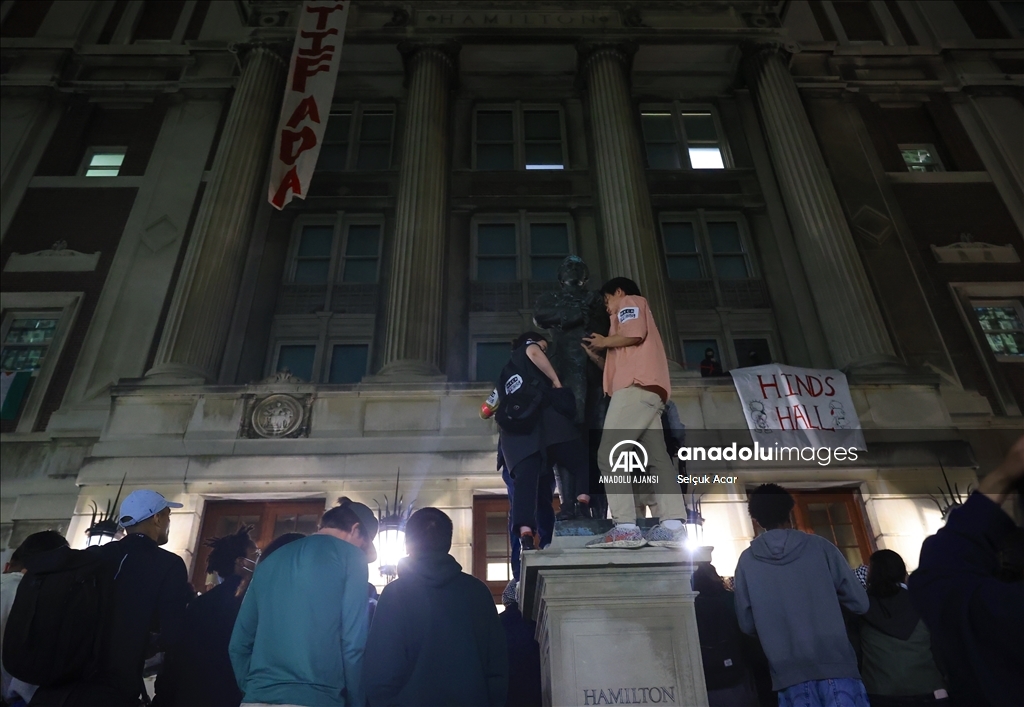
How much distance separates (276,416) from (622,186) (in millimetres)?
9241

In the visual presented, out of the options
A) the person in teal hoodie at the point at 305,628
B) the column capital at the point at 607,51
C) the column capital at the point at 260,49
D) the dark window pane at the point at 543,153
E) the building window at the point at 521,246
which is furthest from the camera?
the dark window pane at the point at 543,153

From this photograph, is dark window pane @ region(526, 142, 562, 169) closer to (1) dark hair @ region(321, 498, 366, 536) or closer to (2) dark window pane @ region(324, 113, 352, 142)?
(2) dark window pane @ region(324, 113, 352, 142)

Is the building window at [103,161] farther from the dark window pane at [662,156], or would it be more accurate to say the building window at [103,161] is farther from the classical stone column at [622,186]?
the dark window pane at [662,156]

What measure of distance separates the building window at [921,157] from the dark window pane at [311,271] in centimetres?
1560

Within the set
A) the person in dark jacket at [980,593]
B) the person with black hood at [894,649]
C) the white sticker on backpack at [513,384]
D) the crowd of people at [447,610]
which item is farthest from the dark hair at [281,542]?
the person with black hood at [894,649]

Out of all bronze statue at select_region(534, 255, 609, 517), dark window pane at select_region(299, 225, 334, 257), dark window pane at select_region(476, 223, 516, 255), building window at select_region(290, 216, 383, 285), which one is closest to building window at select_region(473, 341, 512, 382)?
dark window pane at select_region(476, 223, 516, 255)

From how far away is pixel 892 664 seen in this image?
438 centimetres

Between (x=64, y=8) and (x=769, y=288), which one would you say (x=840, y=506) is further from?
(x=64, y=8)

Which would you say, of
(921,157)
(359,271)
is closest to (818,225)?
(921,157)

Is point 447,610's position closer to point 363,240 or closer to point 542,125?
point 363,240

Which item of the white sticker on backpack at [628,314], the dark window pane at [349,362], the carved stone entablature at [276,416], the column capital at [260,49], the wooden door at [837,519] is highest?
the column capital at [260,49]

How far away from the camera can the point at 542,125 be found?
20344 mm

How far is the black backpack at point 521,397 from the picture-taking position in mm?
4863

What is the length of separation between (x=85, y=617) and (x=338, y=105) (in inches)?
754
